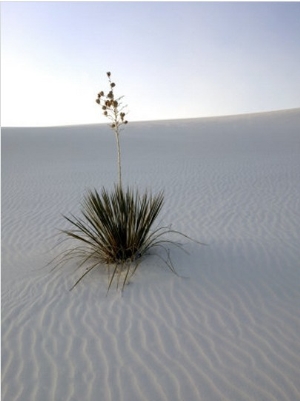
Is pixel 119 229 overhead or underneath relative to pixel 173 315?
overhead

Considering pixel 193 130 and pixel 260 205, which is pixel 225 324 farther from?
pixel 193 130

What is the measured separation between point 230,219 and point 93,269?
11.9 feet

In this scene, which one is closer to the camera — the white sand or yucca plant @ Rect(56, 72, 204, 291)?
the white sand

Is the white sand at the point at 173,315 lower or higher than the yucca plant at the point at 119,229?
lower

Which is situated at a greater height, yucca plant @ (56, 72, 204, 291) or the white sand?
yucca plant @ (56, 72, 204, 291)

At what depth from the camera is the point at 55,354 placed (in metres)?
3.33

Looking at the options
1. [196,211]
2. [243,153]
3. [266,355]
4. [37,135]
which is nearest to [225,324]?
[266,355]

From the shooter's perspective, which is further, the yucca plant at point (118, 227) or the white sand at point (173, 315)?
the yucca plant at point (118, 227)

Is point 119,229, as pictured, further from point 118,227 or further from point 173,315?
point 173,315

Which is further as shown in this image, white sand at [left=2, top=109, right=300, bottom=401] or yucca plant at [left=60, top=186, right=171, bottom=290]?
yucca plant at [left=60, top=186, right=171, bottom=290]

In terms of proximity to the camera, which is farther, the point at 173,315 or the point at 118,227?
the point at 118,227

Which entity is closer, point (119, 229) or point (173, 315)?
point (173, 315)

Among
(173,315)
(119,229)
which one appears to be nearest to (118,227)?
(119,229)

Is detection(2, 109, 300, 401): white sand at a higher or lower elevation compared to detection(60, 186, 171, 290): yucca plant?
lower
